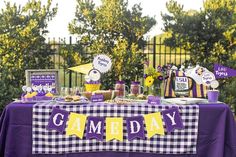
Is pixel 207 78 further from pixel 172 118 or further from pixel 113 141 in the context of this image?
pixel 113 141

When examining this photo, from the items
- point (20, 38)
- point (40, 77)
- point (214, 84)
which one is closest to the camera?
point (214, 84)

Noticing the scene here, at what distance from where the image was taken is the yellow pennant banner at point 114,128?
3.04m

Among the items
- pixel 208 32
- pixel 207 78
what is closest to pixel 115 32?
pixel 208 32

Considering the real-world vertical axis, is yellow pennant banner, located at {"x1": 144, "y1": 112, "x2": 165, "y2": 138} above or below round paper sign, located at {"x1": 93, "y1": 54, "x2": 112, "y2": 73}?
below

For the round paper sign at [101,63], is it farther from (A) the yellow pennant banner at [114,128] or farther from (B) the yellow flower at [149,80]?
(A) the yellow pennant banner at [114,128]

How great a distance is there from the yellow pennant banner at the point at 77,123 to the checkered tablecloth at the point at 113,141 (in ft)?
0.13

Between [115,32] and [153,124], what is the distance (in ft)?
12.2

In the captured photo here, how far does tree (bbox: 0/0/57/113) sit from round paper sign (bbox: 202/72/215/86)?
3.54 m

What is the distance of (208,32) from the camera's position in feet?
21.1

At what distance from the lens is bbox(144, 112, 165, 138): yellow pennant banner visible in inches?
119

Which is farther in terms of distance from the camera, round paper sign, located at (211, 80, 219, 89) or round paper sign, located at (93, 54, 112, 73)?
round paper sign, located at (93, 54, 112, 73)

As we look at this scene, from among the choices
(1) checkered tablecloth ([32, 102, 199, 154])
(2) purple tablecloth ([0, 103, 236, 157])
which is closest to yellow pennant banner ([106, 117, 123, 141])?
(1) checkered tablecloth ([32, 102, 199, 154])

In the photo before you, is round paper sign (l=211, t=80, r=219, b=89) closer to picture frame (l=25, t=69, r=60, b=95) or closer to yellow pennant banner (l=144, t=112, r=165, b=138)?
yellow pennant banner (l=144, t=112, r=165, b=138)

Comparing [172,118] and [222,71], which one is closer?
[172,118]
